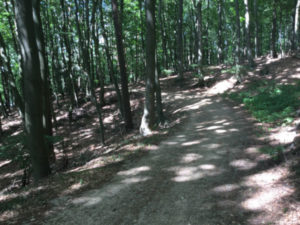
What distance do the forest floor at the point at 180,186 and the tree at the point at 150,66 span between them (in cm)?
126

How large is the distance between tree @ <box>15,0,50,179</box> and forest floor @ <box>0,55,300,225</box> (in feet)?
2.63

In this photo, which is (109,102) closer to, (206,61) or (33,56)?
(33,56)

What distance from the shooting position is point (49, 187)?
504 centimetres

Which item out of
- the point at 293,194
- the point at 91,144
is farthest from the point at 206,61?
the point at 293,194

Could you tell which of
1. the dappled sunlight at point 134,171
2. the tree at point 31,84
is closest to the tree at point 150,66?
the dappled sunlight at point 134,171

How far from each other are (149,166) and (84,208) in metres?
2.30

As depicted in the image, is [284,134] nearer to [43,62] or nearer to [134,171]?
[134,171]

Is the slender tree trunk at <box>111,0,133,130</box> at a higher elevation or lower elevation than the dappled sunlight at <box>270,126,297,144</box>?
higher

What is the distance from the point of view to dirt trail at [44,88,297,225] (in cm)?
376

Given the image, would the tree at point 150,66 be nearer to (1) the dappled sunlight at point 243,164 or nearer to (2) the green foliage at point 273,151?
(1) the dappled sunlight at point 243,164

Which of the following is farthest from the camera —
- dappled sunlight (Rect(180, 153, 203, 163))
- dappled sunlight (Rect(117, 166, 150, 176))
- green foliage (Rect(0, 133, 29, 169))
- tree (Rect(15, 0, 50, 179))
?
dappled sunlight (Rect(180, 153, 203, 163))

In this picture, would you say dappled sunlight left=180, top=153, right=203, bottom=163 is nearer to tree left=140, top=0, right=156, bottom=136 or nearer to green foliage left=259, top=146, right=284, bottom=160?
green foliage left=259, top=146, right=284, bottom=160

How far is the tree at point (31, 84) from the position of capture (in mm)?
5148

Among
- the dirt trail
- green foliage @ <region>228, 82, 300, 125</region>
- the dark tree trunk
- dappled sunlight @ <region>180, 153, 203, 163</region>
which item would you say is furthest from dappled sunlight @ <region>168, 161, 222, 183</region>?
the dark tree trunk
